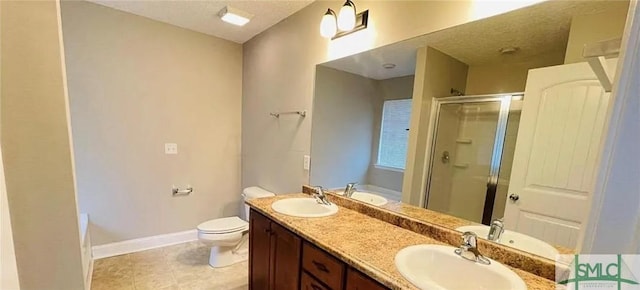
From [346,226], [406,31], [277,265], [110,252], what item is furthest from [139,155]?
[406,31]

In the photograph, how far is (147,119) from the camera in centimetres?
264

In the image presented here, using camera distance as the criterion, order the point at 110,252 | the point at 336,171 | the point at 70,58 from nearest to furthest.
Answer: the point at 336,171 < the point at 70,58 < the point at 110,252

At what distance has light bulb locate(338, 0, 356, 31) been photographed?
168cm

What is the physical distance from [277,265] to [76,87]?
7.88 feet

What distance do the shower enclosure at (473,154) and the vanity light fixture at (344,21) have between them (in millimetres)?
775

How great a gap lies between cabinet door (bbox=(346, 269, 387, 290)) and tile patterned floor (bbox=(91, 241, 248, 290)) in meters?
1.47

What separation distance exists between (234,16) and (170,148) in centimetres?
157

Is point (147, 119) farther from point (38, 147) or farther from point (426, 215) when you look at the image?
point (426, 215)

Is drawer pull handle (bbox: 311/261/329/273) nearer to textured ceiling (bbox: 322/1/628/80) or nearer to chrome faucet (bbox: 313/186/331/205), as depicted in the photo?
chrome faucet (bbox: 313/186/331/205)

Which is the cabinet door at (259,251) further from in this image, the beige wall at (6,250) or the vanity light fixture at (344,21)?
the vanity light fixture at (344,21)

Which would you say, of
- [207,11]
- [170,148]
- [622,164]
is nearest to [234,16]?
[207,11]

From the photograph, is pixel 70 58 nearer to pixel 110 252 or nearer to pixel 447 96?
pixel 110 252

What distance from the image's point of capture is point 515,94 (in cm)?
114

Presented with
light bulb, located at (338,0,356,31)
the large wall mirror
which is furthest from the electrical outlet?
light bulb, located at (338,0,356,31)
